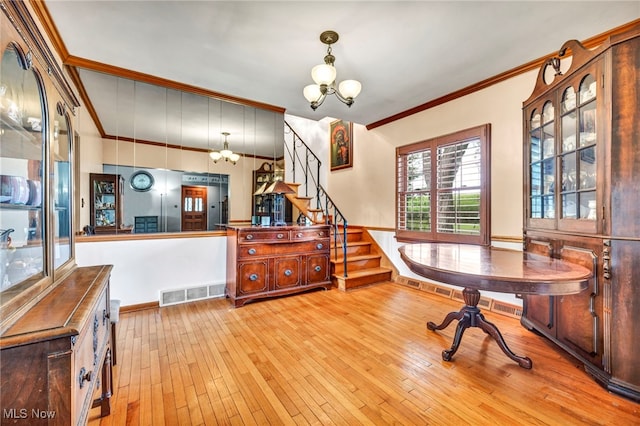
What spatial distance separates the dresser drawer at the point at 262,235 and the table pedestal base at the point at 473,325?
84.4 inches

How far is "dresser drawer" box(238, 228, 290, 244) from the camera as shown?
3387 mm

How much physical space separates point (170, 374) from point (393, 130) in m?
4.39

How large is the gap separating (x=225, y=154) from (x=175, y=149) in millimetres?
645

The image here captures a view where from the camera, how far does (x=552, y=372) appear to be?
2002 millimetres

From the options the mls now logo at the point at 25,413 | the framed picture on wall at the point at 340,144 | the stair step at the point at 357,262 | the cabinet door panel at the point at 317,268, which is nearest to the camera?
the mls now logo at the point at 25,413

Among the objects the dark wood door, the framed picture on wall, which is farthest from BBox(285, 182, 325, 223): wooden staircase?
the dark wood door

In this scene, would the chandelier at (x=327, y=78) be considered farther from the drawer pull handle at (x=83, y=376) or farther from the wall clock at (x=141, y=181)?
the drawer pull handle at (x=83, y=376)

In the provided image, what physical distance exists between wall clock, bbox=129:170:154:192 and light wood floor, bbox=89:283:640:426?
59.0 inches

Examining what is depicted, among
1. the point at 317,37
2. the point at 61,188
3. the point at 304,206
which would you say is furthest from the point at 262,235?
the point at 317,37

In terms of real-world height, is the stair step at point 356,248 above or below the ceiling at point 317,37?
below

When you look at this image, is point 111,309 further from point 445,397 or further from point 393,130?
point 393,130

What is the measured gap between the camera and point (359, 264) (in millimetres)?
4574

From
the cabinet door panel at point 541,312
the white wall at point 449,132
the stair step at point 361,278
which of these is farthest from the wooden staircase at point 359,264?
the cabinet door panel at point 541,312

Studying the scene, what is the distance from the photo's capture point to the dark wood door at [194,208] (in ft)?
12.0
